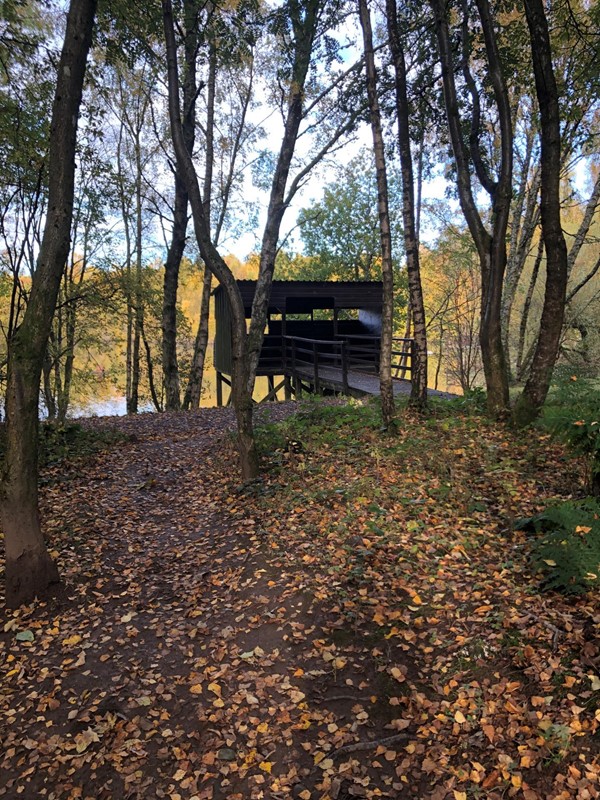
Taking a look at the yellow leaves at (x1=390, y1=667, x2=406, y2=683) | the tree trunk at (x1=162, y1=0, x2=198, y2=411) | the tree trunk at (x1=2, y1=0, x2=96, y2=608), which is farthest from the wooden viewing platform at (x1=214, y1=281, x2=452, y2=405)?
the yellow leaves at (x1=390, y1=667, x2=406, y2=683)

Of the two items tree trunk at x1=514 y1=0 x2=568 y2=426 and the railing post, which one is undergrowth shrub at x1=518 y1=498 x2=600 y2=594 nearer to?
tree trunk at x1=514 y1=0 x2=568 y2=426

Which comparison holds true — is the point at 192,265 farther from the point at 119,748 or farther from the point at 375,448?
the point at 119,748

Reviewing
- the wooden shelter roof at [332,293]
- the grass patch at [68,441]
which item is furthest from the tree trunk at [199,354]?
the grass patch at [68,441]

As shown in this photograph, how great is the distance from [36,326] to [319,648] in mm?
3398

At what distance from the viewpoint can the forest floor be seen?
254 centimetres

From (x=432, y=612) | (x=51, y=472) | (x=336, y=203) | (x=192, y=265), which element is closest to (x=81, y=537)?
(x=51, y=472)

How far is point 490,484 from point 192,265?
720 inches

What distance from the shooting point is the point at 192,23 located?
6.58m

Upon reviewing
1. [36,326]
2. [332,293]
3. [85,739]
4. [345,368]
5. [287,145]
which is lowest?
[85,739]

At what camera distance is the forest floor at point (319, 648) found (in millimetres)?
2541

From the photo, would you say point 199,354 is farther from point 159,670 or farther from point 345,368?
point 159,670

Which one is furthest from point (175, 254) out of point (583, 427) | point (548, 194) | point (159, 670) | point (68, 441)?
point (583, 427)

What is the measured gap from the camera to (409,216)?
276 inches

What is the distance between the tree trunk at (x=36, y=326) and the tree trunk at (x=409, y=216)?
14.5 ft
